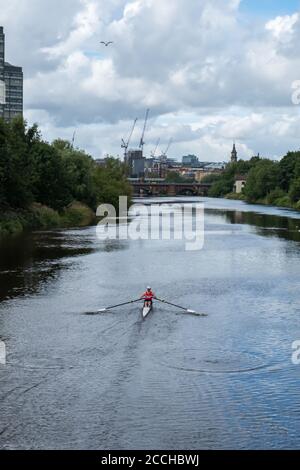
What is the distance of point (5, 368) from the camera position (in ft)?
74.3

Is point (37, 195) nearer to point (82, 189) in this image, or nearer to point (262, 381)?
point (82, 189)

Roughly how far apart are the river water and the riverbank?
848 inches

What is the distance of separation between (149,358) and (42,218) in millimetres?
56164

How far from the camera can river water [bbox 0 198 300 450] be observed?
17.9 metres

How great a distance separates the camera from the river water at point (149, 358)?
58.7 feet

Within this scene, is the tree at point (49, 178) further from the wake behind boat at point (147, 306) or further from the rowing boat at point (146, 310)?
the rowing boat at point (146, 310)

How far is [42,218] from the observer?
78375 millimetres

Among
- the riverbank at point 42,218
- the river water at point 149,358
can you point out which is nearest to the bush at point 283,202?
the riverbank at point 42,218

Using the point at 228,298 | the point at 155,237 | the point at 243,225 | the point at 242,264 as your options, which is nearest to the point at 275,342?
the point at 228,298

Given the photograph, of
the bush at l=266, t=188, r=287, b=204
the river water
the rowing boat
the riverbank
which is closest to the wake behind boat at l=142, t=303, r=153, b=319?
the rowing boat

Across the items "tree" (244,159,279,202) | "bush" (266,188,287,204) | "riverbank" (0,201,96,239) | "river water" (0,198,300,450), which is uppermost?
"tree" (244,159,279,202)

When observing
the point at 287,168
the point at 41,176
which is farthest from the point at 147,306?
the point at 287,168

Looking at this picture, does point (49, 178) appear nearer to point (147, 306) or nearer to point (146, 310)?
point (147, 306)

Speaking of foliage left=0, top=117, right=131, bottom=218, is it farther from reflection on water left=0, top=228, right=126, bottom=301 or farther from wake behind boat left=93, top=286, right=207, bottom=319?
wake behind boat left=93, top=286, right=207, bottom=319
